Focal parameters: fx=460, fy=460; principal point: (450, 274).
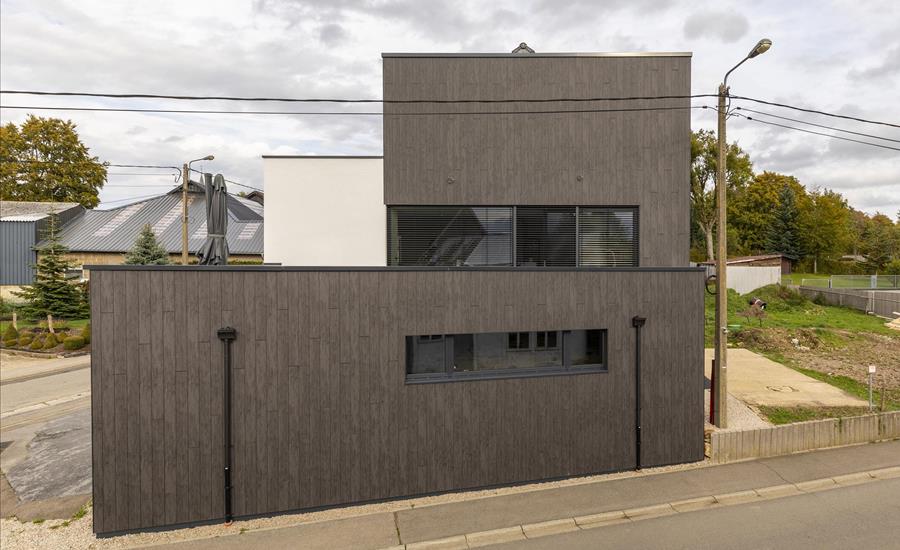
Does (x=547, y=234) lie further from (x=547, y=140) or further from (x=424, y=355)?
(x=424, y=355)

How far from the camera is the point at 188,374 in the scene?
23.0 feet

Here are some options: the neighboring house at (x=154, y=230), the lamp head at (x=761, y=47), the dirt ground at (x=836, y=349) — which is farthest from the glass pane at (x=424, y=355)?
the neighboring house at (x=154, y=230)

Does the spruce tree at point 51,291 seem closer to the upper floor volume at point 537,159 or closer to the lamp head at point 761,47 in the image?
the upper floor volume at point 537,159

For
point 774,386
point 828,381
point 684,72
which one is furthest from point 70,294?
point 828,381

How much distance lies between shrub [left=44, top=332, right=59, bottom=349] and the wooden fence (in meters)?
26.0

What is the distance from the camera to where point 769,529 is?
22.0ft

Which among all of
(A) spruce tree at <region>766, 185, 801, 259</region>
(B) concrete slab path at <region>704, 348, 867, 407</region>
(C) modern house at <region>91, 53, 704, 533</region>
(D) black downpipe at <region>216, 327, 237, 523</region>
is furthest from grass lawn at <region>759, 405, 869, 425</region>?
(A) spruce tree at <region>766, 185, 801, 259</region>

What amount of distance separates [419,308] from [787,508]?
668 cm

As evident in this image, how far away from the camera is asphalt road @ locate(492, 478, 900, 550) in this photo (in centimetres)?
634

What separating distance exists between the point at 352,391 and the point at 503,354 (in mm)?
2693

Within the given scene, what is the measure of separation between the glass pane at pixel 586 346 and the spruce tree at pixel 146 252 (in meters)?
24.9

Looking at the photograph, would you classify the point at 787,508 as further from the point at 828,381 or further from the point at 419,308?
the point at 828,381

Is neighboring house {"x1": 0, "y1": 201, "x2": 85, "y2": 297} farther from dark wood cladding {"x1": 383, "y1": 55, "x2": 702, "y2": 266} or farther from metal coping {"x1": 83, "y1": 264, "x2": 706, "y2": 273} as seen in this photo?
dark wood cladding {"x1": 383, "y1": 55, "x2": 702, "y2": 266}

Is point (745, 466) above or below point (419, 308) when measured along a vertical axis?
below
